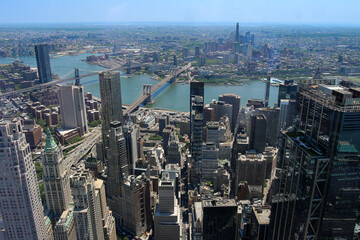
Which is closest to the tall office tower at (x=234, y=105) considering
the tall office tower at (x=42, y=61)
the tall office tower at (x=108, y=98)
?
the tall office tower at (x=108, y=98)

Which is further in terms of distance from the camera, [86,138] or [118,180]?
[86,138]

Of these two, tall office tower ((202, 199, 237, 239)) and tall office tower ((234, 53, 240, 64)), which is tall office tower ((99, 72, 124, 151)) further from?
tall office tower ((234, 53, 240, 64))

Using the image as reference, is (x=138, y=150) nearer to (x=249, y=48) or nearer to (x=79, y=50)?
(x=249, y=48)

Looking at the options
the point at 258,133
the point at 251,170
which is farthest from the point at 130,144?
the point at 258,133

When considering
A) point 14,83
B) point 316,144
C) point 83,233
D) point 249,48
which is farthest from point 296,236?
point 249,48

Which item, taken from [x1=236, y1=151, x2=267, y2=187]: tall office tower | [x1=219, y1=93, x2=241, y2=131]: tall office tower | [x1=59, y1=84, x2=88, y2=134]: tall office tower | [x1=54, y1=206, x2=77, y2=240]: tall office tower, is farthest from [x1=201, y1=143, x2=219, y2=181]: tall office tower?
[x1=59, y1=84, x2=88, y2=134]: tall office tower

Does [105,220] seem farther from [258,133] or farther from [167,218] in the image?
[258,133]
